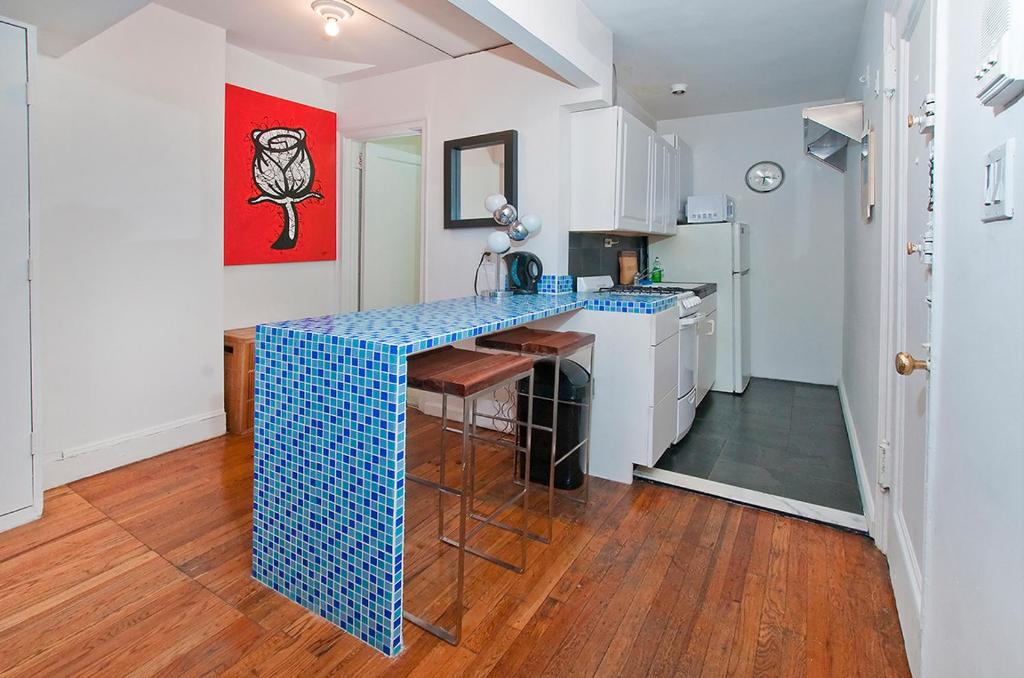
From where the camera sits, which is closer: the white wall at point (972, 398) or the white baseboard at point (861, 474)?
the white wall at point (972, 398)

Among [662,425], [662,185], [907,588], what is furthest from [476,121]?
[907,588]

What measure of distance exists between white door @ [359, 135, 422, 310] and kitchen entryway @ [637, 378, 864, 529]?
243cm

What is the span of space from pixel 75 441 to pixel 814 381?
5124 millimetres

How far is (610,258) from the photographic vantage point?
4031mm

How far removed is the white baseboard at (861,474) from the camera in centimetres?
224

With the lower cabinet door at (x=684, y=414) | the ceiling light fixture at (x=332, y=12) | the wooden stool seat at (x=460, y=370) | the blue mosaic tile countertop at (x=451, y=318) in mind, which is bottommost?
the lower cabinet door at (x=684, y=414)

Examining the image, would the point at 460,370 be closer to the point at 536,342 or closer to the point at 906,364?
the point at 536,342

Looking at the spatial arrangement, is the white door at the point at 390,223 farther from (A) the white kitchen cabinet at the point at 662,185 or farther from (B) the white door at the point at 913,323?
(B) the white door at the point at 913,323

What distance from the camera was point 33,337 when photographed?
2186 mm

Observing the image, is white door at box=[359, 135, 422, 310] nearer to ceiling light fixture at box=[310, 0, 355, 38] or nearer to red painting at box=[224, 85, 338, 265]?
red painting at box=[224, 85, 338, 265]

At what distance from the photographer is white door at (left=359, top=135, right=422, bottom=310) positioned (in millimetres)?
4262

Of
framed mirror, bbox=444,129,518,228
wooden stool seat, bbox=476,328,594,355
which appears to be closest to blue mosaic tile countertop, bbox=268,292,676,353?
wooden stool seat, bbox=476,328,594,355

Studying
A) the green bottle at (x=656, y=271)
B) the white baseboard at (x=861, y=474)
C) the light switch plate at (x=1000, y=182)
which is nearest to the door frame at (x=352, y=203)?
the green bottle at (x=656, y=271)

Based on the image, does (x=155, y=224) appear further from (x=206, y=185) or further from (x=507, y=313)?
(x=507, y=313)
